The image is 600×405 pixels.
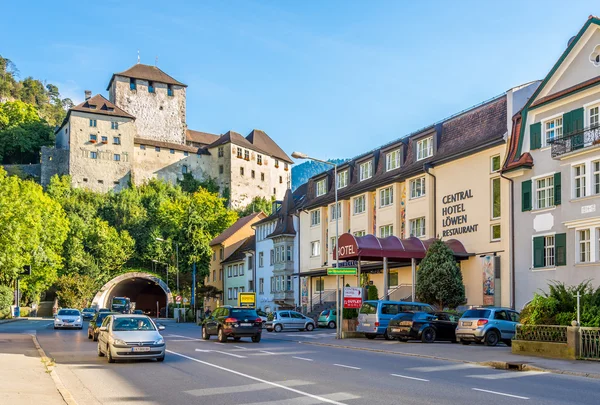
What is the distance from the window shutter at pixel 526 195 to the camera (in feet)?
111

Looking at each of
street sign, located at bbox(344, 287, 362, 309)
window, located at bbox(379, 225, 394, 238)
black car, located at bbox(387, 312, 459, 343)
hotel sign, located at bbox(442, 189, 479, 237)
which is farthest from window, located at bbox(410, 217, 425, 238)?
black car, located at bbox(387, 312, 459, 343)

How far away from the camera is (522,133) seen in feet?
113

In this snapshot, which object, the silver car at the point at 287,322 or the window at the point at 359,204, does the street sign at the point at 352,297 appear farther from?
the window at the point at 359,204

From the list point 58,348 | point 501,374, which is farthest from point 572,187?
point 58,348

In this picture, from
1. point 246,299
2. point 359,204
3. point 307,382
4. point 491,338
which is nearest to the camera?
point 307,382

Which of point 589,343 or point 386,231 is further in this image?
point 386,231

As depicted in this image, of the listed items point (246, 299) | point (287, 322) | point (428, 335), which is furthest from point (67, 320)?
point (428, 335)

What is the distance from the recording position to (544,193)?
33250mm

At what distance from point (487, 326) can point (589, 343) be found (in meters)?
7.38

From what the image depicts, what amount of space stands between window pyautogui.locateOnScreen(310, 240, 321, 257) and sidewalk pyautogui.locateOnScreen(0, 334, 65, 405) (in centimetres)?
3420

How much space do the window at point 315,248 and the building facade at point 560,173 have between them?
75.5 feet

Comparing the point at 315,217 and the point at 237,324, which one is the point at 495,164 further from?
the point at 315,217

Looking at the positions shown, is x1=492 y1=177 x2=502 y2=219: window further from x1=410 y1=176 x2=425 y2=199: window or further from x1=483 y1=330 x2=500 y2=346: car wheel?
x1=483 y1=330 x2=500 y2=346: car wheel

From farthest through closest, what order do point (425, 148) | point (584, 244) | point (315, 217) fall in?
1. point (315, 217)
2. point (425, 148)
3. point (584, 244)
